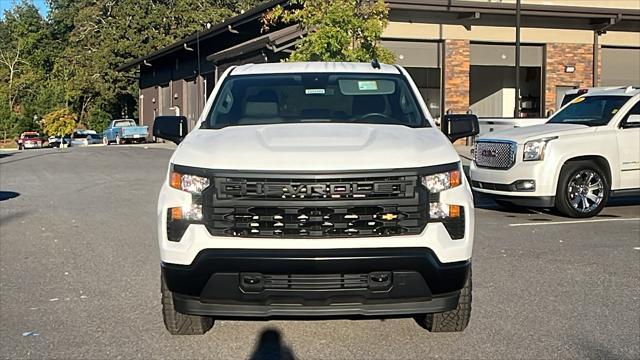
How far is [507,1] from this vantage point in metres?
26.6

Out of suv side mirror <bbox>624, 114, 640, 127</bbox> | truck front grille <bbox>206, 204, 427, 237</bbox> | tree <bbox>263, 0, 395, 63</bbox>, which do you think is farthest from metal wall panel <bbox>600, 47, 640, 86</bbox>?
truck front grille <bbox>206, 204, 427, 237</bbox>

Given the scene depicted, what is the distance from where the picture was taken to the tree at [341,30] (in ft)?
49.5

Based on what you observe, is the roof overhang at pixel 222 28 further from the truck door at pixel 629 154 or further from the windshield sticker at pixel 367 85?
the windshield sticker at pixel 367 85

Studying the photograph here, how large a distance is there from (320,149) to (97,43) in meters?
60.8

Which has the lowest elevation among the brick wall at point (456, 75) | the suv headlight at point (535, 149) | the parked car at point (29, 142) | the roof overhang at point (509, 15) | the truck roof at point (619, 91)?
the parked car at point (29, 142)

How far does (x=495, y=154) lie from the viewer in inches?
425

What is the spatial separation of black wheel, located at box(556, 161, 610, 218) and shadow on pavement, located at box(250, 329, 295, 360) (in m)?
6.49

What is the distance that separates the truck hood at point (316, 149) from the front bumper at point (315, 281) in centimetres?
51

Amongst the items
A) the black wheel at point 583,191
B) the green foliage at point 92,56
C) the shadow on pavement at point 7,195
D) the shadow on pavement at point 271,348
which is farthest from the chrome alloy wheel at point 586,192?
the green foliage at point 92,56

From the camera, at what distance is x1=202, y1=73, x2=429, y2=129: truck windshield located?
5422 mm

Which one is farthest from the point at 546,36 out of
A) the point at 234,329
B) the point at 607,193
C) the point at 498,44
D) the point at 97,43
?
the point at 97,43

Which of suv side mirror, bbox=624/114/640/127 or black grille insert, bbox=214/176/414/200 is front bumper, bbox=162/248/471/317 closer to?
black grille insert, bbox=214/176/414/200

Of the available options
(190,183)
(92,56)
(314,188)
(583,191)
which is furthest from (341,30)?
(92,56)

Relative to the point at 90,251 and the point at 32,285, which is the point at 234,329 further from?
the point at 90,251
